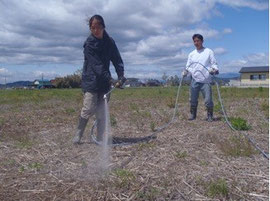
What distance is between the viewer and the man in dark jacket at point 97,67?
18.1 feet

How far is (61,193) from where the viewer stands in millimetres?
3719

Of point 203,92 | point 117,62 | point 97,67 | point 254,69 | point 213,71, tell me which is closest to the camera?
point 97,67

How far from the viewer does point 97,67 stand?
552 cm

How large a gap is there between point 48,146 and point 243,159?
2896mm

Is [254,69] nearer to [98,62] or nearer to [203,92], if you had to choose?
[203,92]

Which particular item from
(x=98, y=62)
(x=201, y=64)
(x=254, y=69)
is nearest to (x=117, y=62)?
(x=98, y=62)

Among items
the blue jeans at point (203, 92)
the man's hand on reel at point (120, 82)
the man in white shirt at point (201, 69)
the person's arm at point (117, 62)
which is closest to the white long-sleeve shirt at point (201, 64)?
the man in white shirt at point (201, 69)

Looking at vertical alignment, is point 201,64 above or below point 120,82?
above

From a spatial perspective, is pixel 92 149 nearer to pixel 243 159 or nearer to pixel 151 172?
pixel 151 172

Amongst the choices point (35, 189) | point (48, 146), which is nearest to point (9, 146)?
point (48, 146)

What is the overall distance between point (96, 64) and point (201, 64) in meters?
2.96

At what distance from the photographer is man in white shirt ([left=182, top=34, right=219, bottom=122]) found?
7.74 meters

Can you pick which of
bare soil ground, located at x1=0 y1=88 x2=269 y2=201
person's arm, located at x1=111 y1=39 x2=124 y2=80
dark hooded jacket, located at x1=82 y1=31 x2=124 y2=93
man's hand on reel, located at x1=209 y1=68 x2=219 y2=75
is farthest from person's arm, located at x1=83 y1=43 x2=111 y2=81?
man's hand on reel, located at x1=209 y1=68 x2=219 y2=75

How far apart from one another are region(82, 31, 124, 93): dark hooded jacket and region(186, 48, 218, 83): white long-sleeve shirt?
255 centimetres
